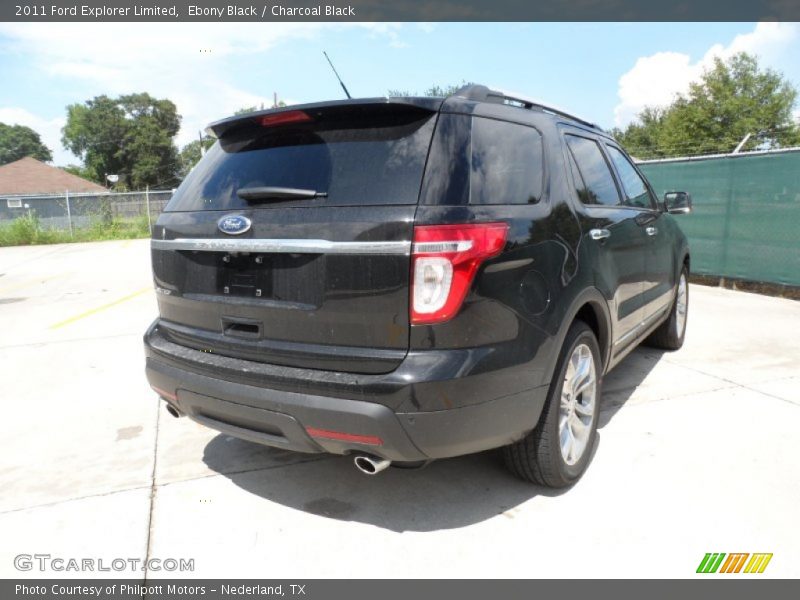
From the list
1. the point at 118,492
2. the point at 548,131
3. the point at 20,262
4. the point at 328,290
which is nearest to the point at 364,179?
the point at 328,290

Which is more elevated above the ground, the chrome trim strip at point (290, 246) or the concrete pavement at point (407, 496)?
the chrome trim strip at point (290, 246)

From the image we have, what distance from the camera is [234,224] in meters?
2.53

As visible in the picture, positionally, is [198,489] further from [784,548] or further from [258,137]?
[784,548]

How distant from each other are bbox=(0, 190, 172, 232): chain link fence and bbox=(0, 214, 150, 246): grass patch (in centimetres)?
13

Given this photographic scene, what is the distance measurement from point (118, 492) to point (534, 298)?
2.30m

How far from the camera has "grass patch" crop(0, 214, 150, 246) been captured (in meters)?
21.8

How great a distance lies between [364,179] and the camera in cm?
234

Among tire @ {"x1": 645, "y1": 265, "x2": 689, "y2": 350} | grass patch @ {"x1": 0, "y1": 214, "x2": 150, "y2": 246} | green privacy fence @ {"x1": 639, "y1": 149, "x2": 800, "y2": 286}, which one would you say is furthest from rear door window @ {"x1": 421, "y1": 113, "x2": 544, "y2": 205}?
grass patch @ {"x1": 0, "y1": 214, "x2": 150, "y2": 246}

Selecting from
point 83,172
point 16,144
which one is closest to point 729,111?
point 83,172

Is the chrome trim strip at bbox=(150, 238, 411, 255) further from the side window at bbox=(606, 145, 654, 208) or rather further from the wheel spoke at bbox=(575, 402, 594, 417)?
the side window at bbox=(606, 145, 654, 208)

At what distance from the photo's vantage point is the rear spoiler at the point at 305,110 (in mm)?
2367

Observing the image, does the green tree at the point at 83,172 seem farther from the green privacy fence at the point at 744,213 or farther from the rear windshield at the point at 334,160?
the rear windshield at the point at 334,160

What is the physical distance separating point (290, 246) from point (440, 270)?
62 cm

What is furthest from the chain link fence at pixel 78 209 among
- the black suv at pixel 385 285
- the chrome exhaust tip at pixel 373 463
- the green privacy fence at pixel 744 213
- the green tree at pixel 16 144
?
the green tree at pixel 16 144
